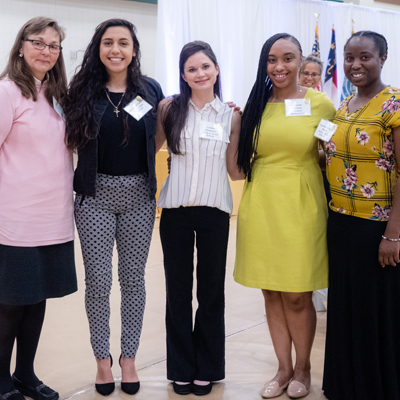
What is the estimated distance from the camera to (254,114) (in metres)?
2.24

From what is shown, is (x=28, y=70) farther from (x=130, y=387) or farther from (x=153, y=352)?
Answer: (x=153, y=352)

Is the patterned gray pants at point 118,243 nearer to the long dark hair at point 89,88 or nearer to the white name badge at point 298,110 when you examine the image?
the long dark hair at point 89,88

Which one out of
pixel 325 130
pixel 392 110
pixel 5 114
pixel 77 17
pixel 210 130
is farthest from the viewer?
pixel 77 17

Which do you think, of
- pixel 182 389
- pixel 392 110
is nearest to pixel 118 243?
pixel 182 389

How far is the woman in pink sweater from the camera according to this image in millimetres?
2041

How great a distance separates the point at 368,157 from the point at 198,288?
1.00 metres

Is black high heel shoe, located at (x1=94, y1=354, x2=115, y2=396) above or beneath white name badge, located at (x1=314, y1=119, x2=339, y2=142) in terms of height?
beneath

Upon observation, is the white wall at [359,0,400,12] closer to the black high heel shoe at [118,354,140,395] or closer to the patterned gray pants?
the patterned gray pants

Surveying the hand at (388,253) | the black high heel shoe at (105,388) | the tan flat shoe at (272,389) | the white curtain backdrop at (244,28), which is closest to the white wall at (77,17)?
the white curtain backdrop at (244,28)

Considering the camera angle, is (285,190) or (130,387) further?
(130,387)

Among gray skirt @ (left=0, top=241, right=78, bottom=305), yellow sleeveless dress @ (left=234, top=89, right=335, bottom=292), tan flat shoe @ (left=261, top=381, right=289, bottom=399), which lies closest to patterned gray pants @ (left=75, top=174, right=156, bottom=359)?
gray skirt @ (left=0, top=241, right=78, bottom=305)

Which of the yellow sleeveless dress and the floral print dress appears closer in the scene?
the floral print dress

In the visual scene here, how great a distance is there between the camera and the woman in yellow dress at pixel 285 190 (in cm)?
218

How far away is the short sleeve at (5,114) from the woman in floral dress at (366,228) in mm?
1349
